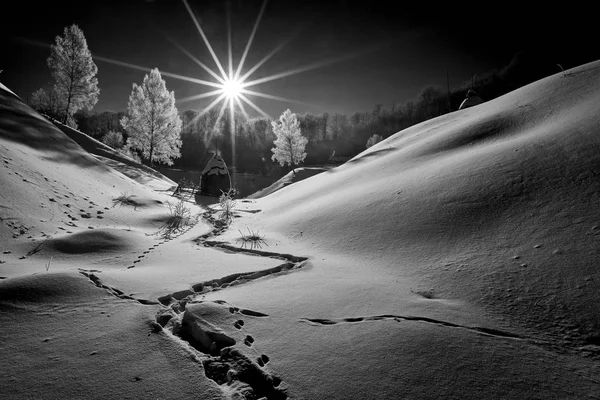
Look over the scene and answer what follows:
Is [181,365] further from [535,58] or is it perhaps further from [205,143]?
[535,58]

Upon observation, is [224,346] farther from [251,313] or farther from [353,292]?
[353,292]

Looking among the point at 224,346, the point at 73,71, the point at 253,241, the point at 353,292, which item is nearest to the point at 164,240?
the point at 253,241

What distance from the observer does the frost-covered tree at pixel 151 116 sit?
72.5 ft

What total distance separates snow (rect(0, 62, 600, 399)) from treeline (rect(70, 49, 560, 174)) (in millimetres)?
45528

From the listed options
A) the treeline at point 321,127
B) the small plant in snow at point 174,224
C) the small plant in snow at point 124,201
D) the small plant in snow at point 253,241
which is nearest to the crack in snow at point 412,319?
the small plant in snow at point 253,241

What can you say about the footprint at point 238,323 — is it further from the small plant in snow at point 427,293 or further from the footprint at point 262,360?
the small plant in snow at point 427,293

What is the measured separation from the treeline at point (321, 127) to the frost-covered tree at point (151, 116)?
2607 cm

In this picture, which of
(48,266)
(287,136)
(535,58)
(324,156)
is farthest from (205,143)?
(535,58)

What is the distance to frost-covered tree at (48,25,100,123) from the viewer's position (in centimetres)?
1981

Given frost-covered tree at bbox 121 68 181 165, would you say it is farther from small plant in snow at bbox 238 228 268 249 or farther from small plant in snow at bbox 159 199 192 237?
small plant in snow at bbox 238 228 268 249

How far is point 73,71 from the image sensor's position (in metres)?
20.4

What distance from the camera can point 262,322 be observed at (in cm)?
213

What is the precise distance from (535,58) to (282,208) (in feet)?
248

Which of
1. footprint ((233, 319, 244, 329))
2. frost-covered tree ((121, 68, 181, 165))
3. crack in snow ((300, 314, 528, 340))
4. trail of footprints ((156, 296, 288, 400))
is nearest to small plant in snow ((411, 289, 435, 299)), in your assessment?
crack in snow ((300, 314, 528, 340))
